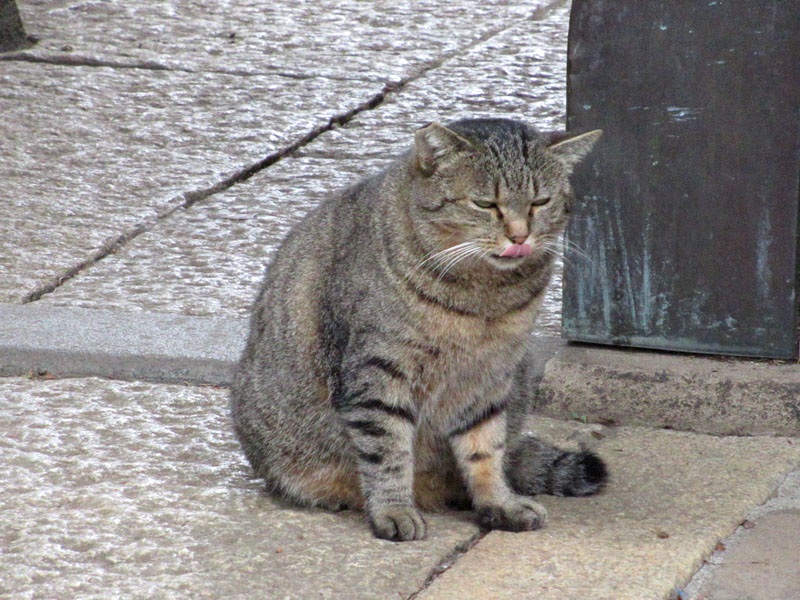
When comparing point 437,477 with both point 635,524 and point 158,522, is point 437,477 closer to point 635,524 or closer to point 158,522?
point 635,524

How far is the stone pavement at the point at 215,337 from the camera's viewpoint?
Answer: 249 cm

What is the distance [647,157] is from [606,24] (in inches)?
16.5

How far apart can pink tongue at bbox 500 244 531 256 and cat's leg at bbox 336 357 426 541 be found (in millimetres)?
399

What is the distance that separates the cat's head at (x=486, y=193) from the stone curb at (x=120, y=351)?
118cm

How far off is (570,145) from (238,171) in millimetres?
2973

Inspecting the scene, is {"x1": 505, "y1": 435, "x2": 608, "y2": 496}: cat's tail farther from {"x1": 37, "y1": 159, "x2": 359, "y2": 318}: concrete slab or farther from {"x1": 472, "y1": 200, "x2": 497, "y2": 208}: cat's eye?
{"x1": 37, "y1": 159, "x2": 359, "y2": 318}: concrete slab

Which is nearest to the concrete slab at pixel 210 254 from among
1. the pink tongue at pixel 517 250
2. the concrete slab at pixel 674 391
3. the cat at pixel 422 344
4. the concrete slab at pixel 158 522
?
the concrete slab at pixel 158 522

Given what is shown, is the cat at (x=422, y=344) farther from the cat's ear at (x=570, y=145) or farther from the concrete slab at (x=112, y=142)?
the concrete slab at (x=112, y=142)

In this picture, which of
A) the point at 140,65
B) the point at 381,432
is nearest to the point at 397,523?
the point at 381,432

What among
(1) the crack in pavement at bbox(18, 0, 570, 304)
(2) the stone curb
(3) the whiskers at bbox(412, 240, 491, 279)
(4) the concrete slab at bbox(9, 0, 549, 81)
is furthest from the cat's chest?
(4) the concrete slab at bbox(9, 0, 549, 81)

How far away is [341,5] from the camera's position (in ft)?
27.5

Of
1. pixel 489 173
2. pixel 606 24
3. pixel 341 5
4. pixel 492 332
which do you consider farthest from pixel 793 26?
pixel 341 5

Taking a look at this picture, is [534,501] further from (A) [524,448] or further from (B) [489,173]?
(B) [489,173]

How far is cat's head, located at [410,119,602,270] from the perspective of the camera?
8.95 ft
